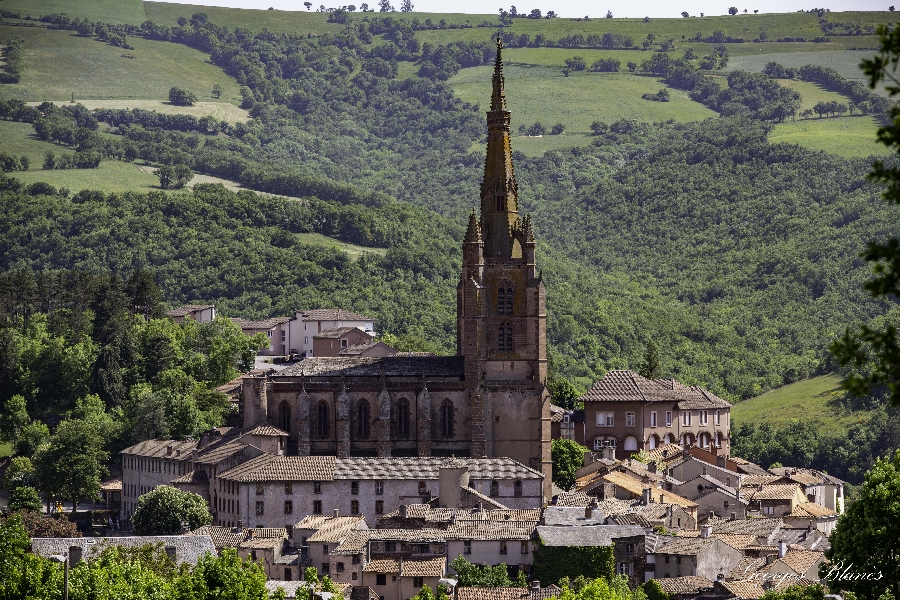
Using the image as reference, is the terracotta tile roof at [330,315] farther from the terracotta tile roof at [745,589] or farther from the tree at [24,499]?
the terracotta tile roof at [745,589]

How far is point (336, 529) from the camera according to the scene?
101375mm

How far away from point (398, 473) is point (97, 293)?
58549 millimetres

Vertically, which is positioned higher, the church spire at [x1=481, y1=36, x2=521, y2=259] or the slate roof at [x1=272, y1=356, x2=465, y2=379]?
the church spire at [x1=481, y1=36, x2=521, y2=259]

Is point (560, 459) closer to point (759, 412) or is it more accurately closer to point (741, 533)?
point (741, 533)

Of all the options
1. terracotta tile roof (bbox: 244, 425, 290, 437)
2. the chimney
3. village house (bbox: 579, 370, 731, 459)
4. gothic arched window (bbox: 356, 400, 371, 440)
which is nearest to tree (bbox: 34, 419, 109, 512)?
terracotta tile roof (bbox: 244, 425, 290, 437)

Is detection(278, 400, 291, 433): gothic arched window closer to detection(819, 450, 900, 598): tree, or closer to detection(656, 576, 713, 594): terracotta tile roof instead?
detection(656, 576, 713, 594): terracotta tile roof

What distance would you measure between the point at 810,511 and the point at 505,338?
20.6 m

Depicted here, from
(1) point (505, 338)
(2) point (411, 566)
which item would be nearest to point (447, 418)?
(1) point (505, 338)

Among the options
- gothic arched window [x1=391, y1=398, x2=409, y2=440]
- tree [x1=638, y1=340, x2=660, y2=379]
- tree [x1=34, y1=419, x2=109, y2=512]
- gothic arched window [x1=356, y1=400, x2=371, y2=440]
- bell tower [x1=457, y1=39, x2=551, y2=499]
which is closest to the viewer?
bell tower [x1=457, y1=39, x2=551, y2=499]

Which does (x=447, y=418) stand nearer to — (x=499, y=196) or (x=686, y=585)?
(x=499, y=196)

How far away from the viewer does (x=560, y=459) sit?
125125 millimetres

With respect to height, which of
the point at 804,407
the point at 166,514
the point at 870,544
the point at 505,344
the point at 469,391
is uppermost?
the point at 870,544

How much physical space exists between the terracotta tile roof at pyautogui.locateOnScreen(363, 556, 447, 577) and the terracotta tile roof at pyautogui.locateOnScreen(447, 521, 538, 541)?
2121 millimetres

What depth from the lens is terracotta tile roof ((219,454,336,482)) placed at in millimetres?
110325
